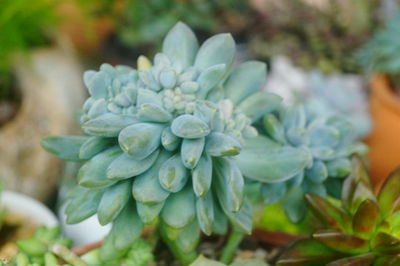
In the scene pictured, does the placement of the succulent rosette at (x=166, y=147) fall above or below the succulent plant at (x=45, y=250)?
above

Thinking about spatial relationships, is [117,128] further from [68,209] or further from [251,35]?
[251,35]

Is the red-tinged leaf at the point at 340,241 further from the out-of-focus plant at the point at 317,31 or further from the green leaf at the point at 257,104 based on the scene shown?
the out-of-focus plant at the point at 317,31

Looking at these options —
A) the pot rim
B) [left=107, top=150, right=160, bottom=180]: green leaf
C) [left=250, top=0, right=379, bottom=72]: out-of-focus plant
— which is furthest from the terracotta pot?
[left=107, top=150, right=160, bottom=180]: green leaf

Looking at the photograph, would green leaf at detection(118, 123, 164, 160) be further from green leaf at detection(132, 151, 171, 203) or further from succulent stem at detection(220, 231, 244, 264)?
succulent stem at detection(220, 231, 244, 264)

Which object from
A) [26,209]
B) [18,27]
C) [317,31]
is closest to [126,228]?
[26,209]

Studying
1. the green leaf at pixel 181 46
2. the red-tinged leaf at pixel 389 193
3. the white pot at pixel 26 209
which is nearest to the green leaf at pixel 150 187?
the green leaf at pixel 181 46

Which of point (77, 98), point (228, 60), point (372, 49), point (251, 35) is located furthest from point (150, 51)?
point (228, 60)
